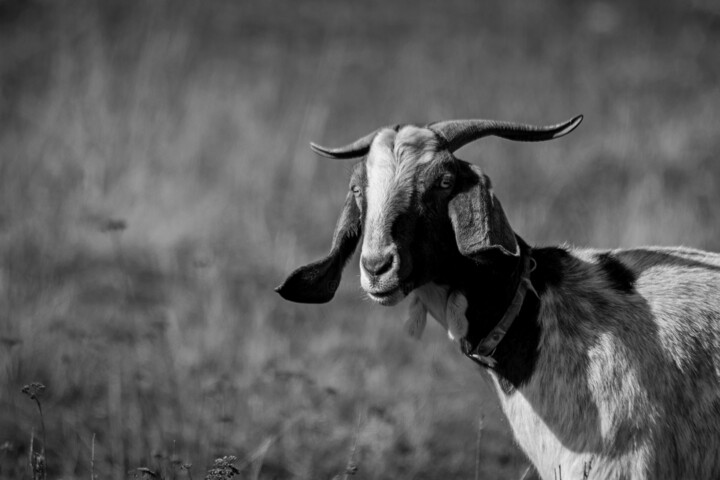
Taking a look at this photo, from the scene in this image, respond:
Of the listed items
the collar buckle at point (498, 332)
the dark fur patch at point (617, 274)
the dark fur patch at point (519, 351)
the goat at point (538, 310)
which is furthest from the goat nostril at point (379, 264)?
the dark fur patch at point (617, 274)

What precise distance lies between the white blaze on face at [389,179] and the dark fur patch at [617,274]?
926mm

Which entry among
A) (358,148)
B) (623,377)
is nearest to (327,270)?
(358,148)

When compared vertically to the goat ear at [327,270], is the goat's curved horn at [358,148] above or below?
above

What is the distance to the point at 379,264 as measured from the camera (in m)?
3.59

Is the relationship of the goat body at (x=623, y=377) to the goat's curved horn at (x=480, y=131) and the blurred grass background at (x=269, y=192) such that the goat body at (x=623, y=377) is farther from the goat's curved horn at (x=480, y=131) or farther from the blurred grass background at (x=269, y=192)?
the blurred grass background at (x=269, y=192)

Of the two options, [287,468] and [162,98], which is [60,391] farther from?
[162,98]

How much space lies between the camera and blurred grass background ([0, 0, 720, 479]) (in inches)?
235

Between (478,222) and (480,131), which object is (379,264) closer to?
(478,222)

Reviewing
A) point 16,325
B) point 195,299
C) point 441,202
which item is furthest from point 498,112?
point 441,202

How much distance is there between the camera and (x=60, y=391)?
20.3 ft

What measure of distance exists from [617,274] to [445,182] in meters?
0.90

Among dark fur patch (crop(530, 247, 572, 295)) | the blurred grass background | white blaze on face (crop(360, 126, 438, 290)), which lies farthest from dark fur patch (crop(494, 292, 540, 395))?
the blurred grass background

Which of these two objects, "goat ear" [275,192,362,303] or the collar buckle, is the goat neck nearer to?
the collar buckle

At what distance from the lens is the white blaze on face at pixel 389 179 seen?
12.0 feet
